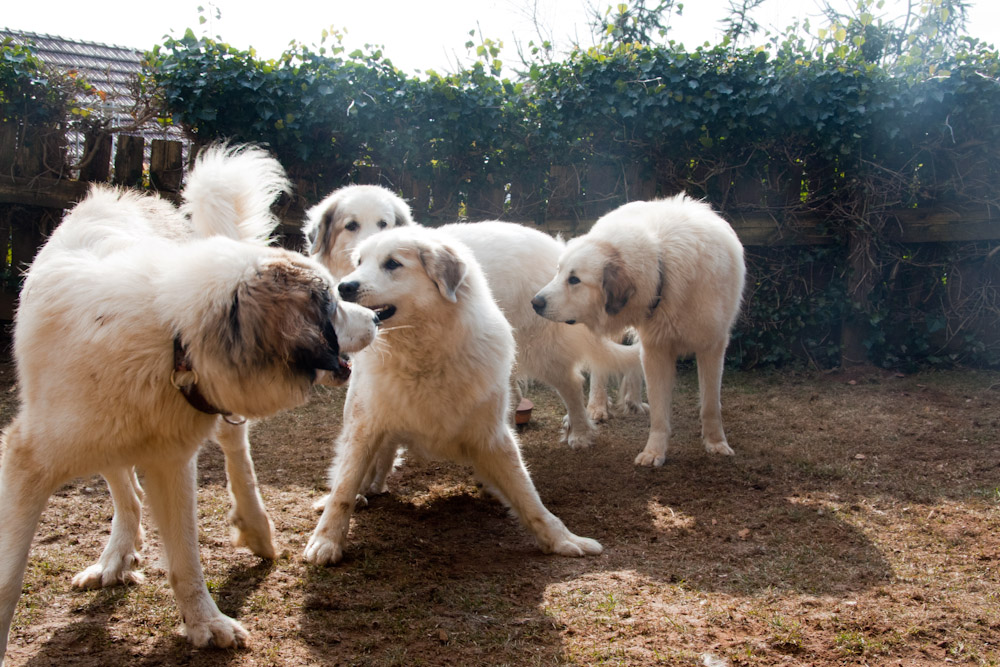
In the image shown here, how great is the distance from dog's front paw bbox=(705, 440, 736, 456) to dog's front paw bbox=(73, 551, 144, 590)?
3375mm

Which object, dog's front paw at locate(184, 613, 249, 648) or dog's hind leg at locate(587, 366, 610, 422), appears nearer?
dog's front paw at locate(184, 613, 249, 648)

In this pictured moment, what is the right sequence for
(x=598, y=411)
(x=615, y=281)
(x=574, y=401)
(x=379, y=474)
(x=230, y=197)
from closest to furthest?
(x=230, y=197) < (x=379, y=474) < (x=615, y=281) < (x=574, y=401) < (x=598, y=411)

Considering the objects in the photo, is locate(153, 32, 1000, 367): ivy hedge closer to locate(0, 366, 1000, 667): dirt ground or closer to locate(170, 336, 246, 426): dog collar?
locate(0, 366, 1000, 667): dirt ground

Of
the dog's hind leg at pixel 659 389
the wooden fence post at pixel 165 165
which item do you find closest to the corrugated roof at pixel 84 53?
the wooden fence post at pixel 165 165

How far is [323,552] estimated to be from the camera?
3.25m

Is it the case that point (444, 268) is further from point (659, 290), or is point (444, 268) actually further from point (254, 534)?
point (659, 290)

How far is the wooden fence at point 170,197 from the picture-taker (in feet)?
22.4

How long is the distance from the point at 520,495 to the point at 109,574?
1700mm

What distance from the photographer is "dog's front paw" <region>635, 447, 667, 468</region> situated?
473 centimetres

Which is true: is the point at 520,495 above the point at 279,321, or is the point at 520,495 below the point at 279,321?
below

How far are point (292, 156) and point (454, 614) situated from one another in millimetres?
5547

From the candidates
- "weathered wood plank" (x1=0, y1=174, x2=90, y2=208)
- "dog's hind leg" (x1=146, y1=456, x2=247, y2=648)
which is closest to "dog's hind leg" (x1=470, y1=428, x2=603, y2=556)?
"dog's hind leg" (x1=146, y1=456, x2=247, y2=648)

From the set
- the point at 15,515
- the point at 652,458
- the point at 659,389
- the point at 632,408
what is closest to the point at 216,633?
the point at 15,515

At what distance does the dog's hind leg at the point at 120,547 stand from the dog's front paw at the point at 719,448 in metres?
3.36
